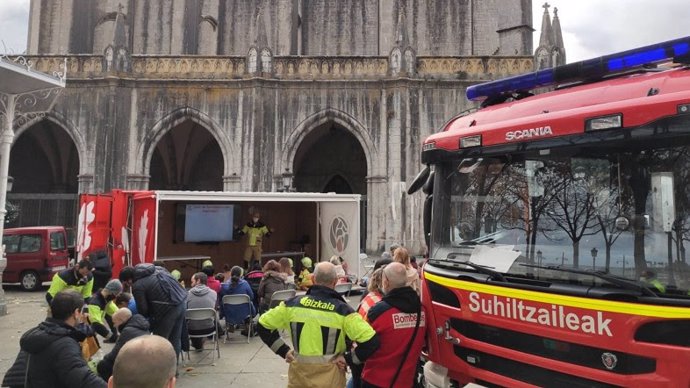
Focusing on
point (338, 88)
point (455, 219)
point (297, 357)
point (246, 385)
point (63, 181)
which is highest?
point (338, 88)

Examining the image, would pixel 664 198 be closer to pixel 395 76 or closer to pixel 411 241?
pixel 411 241

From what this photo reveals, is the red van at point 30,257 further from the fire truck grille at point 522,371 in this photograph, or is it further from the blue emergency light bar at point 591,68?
the fire truck grille at point 522,371

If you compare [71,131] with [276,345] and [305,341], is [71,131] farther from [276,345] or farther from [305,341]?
[305,341]

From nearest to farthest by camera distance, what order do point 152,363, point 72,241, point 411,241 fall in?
point 152,363, point 72,241, point 411,241

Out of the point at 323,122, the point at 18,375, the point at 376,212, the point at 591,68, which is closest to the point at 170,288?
the point at 18,375

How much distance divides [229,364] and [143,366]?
195 inches

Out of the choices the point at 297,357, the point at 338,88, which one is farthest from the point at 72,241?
the point at 297,357

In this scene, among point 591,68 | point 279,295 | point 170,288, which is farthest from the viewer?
point 279,295

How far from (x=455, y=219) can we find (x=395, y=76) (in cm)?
1484

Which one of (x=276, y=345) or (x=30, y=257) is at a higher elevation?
(x=276, y=345)

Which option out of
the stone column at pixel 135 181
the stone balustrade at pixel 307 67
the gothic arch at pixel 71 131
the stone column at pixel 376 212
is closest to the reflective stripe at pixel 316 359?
the stone column at pixel 376 212

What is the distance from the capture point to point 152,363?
184cm

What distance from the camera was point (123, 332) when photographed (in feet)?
13.2

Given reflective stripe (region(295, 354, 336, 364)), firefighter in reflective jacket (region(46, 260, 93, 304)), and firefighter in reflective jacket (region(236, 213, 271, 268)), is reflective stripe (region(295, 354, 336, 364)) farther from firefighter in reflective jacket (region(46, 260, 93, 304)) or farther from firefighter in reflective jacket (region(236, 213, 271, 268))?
firefighter in reflective jacket (region(236, 213, 271, 268))
